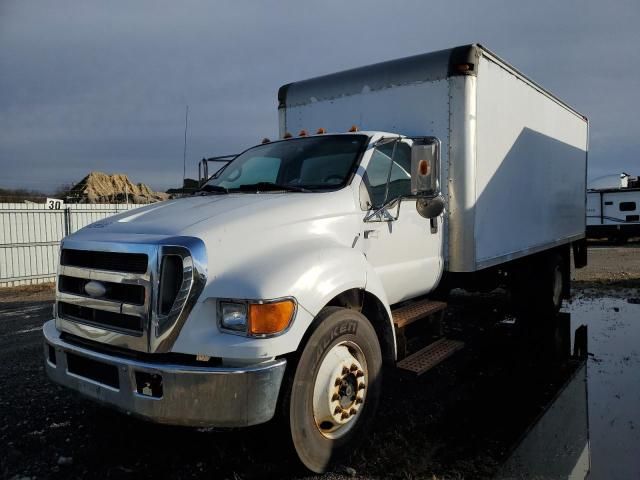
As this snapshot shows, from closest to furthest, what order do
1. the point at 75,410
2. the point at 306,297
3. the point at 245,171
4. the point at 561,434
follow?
1. the point at 306,297
2. the point at 561,434
3. the point at 75,410
4. the point at 245,171

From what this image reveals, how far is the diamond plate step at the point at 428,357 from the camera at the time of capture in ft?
12.3

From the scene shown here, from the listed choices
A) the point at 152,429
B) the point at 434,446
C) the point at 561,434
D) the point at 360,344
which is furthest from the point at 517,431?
the point at 152,429

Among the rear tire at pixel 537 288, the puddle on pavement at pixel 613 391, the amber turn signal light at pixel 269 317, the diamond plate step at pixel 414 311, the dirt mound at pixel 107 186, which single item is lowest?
the puddle on pavement at pixel 613 391

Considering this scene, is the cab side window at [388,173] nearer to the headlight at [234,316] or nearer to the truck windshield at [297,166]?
the truck windshield at [297,166]

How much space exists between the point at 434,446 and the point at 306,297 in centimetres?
155

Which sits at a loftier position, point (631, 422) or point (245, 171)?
point (245, 171)

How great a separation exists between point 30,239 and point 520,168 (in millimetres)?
12332

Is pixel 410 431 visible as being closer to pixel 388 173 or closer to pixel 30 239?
pixel 388 173

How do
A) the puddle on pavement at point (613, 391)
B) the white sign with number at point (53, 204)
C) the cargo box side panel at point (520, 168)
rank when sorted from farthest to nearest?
the white sign with number at point (53, 204), the cargo box side panel at point (520, 168), the puddle on pavement at point (613, 391)

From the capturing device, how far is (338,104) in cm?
529

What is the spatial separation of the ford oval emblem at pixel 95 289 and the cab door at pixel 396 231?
5.75 feet

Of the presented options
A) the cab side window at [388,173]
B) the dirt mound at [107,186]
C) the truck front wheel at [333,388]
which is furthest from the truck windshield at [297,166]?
the dirt mound at [107,186]

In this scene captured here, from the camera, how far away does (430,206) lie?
3.91 metres

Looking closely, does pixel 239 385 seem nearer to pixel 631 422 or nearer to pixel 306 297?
pixel 306 297
